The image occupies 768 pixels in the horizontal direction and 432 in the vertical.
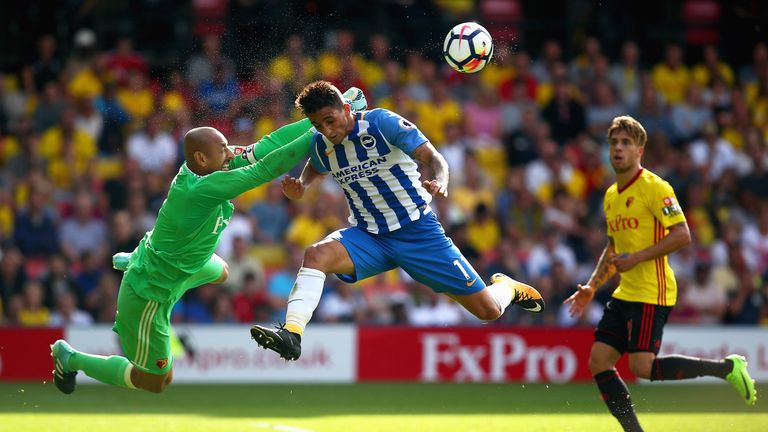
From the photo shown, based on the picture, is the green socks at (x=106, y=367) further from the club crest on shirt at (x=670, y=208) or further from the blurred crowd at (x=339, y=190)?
the blurred crowd at (x=339, y=190)

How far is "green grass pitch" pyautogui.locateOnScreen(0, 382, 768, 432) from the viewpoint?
9.34m

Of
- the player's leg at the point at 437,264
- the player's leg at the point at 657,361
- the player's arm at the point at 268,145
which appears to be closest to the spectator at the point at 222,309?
the player's arm at the point at 268,145

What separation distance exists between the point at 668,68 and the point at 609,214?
8954 mm

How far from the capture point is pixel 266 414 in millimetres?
10289

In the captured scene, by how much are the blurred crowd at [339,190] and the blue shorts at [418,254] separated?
17.6 ft

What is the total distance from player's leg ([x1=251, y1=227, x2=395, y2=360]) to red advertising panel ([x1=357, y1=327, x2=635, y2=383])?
4.80 m

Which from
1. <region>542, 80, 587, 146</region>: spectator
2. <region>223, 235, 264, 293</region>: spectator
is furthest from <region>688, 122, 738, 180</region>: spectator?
<region>223, 235, 264, 293</region>: spectator

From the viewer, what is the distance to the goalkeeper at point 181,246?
7875 mm

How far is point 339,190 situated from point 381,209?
6582 mm

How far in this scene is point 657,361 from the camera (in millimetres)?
8211

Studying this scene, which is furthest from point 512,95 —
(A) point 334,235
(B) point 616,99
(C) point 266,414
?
(A) point 334,235

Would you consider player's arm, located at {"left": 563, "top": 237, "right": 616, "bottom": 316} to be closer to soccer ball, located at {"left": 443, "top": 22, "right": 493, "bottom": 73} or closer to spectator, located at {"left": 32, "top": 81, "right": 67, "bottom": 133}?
soccer ball, located at {"left": 443, "top": 22, "right": 493, "bottom": 73}

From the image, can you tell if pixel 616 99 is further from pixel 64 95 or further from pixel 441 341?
pixel 64 95

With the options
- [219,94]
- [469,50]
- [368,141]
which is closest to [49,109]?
[219,94]
